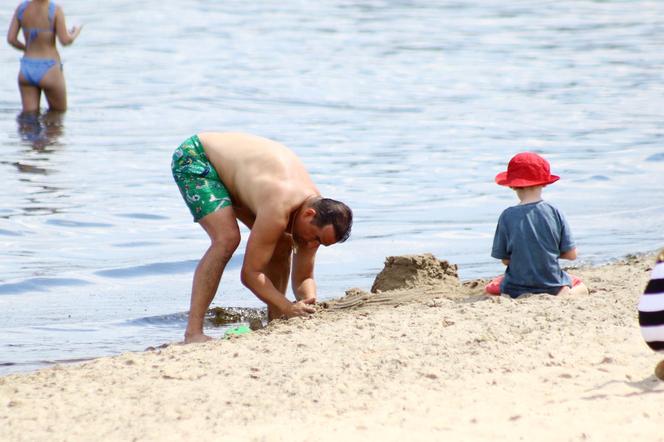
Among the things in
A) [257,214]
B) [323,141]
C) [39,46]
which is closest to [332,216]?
[257,214]

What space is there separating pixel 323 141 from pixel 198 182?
747 cm

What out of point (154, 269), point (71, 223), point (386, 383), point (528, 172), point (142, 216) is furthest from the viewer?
point (142, 216)

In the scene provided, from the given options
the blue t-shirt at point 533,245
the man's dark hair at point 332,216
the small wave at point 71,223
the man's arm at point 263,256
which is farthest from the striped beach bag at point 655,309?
the small wave at point 71,223

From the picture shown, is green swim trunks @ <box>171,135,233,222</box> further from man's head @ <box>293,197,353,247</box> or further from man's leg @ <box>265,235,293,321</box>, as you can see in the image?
man's head @ <box>293,197,353,247</box>

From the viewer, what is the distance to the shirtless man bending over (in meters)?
6.10

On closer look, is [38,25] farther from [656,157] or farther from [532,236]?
[532,236]

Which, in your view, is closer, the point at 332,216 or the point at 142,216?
the point at 332,216

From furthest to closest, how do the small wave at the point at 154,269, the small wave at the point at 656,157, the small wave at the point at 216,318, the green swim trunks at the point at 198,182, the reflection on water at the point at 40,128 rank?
the reflection on water at the point at 40,128
the small wave at the point at 656,157
the small wave at the point at 154,269
the small wave at the point at 216,318
the green swim trunks at the point at 198,182

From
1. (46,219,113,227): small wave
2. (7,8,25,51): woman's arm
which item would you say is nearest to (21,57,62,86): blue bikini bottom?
(7,8,25,51): woman's arm

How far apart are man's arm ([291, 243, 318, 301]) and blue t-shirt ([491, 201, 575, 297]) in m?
1.09

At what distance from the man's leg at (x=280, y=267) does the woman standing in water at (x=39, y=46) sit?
752cm

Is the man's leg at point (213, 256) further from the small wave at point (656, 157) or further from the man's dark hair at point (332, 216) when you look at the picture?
the small wave at point (656, 157)

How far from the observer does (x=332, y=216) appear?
19.9 ft

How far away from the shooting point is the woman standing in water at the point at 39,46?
1397 cm
